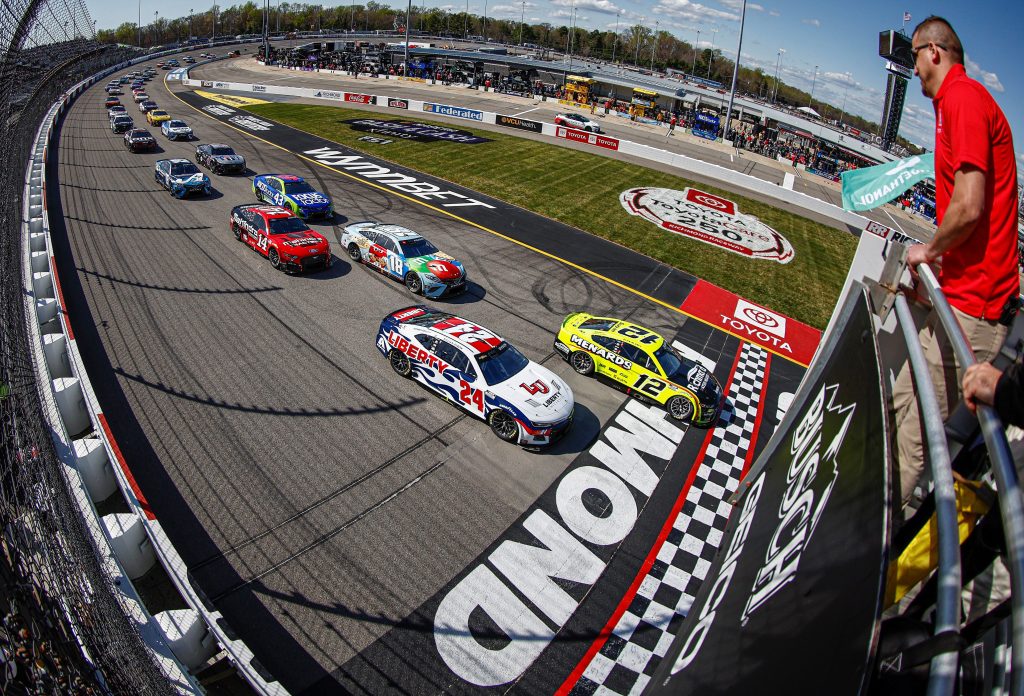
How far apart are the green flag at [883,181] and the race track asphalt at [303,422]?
6831mm

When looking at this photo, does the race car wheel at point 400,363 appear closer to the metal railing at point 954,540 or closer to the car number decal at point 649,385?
the car number decal at point 649,385

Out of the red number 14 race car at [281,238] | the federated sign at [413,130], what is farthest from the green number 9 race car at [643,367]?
the federated sign at [413,130]

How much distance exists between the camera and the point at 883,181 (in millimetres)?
3549

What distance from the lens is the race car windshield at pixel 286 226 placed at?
18094 mm

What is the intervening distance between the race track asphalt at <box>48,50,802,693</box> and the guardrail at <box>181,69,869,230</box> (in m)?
19.4

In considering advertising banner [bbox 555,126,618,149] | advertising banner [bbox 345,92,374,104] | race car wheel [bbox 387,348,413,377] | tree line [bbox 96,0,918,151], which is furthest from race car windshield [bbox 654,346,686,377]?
tree line [bbox 96,0,918,151]

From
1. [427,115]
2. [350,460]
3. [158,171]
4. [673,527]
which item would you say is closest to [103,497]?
[350,460]

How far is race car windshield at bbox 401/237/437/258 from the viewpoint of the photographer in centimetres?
1723

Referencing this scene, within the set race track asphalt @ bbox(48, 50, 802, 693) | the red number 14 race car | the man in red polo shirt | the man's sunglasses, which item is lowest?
race track asphalt @ bbox(48, 50, 802, 693)

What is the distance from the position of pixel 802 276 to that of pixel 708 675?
78.2 feet

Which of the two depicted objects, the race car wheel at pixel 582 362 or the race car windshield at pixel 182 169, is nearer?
the race car wheel at pixel 582 362

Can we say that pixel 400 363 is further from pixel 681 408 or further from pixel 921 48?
pixel 921 48

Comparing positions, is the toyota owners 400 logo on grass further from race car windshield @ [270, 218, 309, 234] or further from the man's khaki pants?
the man's khaki pants

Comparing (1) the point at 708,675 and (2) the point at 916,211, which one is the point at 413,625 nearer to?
(1) the point at 708,675
